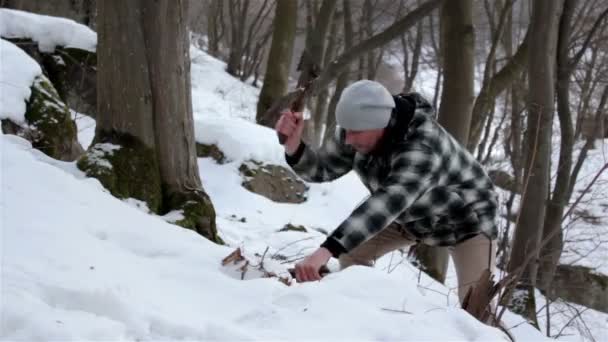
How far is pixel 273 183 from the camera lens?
725cm

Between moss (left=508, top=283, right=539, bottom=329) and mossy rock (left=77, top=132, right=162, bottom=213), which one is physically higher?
mossy rock (left=77, top=132, right=162, bottom=213)

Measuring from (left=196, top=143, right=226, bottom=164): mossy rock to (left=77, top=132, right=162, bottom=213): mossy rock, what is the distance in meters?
3.61

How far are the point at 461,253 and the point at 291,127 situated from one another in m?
1.15

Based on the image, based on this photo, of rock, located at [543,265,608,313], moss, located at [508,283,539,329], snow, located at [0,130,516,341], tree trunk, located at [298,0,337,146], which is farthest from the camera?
rock, located at [543,265,608,313]

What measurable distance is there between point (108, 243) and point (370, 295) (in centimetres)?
114

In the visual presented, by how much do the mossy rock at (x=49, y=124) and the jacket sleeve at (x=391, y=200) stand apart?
2643 mm

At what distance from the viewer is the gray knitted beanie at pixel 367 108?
2551 millimetres

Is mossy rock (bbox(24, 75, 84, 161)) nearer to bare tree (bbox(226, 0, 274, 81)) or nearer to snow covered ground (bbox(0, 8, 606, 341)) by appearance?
snow covered ground (bbox(0, 8, 606, 341))

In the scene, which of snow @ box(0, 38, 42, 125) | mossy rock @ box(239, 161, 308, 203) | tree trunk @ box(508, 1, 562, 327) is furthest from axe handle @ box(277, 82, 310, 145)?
mossy rock @ box(239, 161, 308, 203)

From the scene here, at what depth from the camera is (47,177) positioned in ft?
9.61

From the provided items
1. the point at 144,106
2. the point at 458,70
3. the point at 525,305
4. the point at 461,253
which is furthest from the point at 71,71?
the point at 525,305

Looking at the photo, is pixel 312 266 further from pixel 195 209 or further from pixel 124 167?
pixel 124 167

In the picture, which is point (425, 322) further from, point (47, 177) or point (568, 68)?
point (568, 68)

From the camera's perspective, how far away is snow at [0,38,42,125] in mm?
4008
